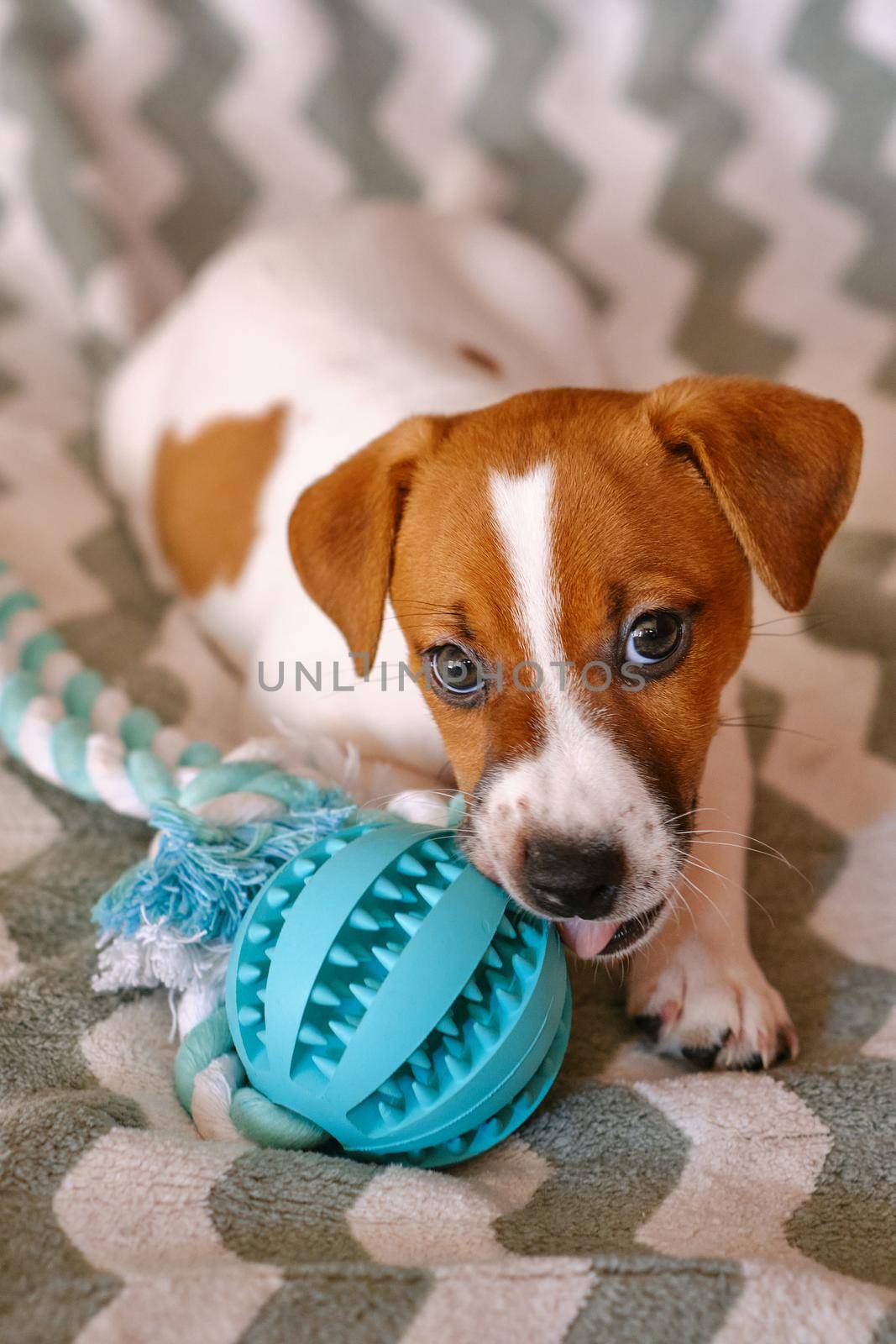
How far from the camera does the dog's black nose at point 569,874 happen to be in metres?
1.98

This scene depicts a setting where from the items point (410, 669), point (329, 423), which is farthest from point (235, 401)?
point (410, 669)

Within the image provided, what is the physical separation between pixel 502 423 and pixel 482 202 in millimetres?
3179

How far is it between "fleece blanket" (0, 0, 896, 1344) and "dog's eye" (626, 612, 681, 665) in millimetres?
684

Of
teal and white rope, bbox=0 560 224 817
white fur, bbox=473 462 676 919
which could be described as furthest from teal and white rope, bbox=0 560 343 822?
white fur, bbox=473 462 676 919

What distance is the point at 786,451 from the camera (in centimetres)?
225

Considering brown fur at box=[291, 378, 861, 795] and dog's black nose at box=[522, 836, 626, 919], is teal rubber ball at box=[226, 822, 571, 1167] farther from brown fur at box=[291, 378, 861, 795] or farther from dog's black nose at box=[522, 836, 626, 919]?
brown fur at box=[291, 378, 861, 795]

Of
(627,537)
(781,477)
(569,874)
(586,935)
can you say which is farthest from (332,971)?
(781,477)

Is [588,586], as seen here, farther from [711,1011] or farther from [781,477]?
[711,1011]

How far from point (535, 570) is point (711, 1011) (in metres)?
0.84

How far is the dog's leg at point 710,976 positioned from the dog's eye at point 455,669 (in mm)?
463

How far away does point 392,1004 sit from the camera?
71.4 inches

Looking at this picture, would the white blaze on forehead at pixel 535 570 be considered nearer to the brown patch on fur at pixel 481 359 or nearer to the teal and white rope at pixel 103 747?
the teal and white rope at pixel 103 747

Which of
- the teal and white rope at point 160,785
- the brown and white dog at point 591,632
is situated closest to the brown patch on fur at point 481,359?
the brown and white dog at point 591,632

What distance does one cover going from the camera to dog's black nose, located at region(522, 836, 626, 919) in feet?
6.49
